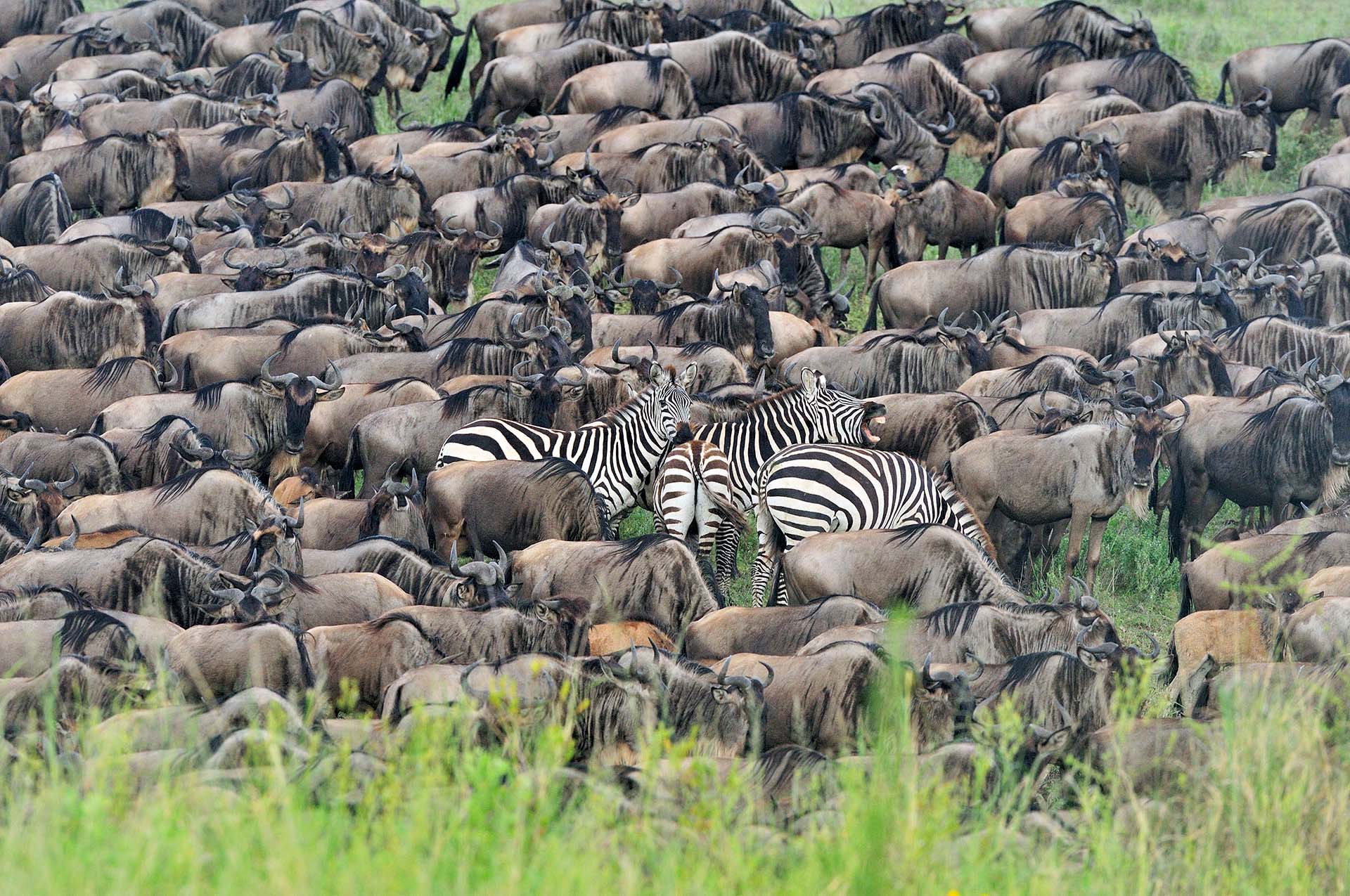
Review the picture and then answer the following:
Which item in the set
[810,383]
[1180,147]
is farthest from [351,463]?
[1180,147]

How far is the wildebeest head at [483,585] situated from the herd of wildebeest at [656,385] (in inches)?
1.3

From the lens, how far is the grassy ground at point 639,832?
4078mm

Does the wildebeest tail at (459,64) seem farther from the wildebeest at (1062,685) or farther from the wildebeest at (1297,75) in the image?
the wildebeest at (1062,685)

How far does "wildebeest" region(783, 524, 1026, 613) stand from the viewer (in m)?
9.38

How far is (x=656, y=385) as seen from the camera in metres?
11.6

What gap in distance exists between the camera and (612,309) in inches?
571

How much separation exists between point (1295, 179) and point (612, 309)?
8.59 m

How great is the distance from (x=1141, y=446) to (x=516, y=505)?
392 centimetres

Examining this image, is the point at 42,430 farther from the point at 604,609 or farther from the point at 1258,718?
the point at 1258,718

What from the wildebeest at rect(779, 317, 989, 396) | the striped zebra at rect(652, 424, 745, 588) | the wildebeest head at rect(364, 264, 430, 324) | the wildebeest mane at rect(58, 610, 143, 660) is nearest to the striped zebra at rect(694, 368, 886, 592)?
the striped zebra at rect(652, 424, 745, 588)

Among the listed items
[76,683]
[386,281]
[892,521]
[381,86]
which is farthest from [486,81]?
[76,683]

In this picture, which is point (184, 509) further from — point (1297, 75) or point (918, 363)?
point (1297, 75)

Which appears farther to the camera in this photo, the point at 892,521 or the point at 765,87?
the point at 765,87

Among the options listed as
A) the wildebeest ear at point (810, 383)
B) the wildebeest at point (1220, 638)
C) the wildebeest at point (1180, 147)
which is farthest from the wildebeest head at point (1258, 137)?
the wildebeest at point (1220, 638)
